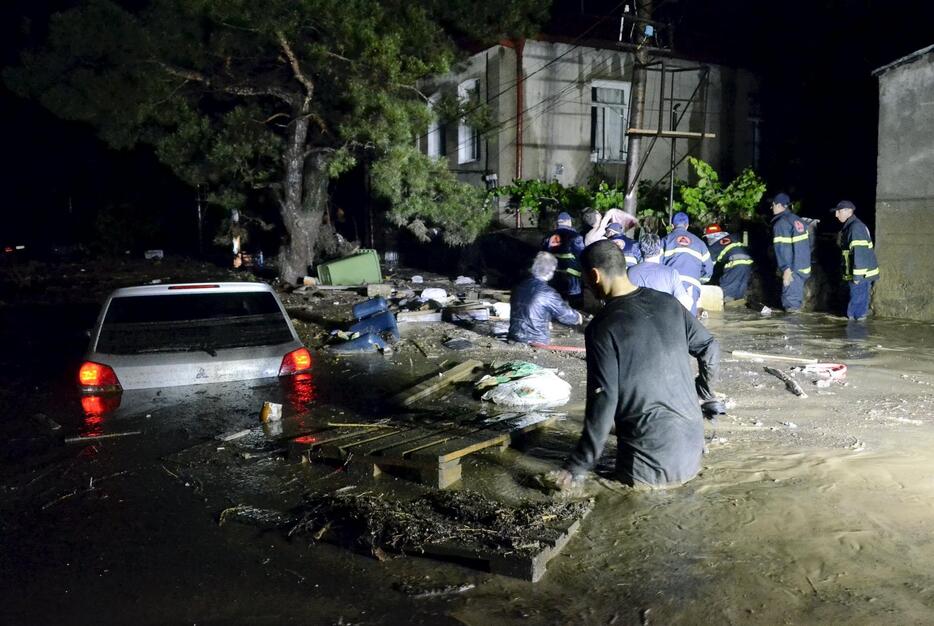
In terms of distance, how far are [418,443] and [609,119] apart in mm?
17031

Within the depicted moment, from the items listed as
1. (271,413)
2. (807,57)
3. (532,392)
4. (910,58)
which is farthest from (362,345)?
(807,57)

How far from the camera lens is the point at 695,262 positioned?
11734 mm

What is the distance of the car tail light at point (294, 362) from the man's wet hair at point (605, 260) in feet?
12.0

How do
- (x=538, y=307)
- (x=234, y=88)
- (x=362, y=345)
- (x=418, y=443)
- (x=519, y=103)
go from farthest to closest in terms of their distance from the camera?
(x=519, y=103), (x=234, y=88), (x=362, y=345), (x=538, y=307), (x=418, y=443)

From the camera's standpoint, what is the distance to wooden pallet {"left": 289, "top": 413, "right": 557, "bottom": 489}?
223 inches

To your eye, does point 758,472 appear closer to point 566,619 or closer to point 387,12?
point 566,619

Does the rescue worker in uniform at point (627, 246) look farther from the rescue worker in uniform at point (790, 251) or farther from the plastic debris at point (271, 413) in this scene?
the plastic debris at point (271, 413)

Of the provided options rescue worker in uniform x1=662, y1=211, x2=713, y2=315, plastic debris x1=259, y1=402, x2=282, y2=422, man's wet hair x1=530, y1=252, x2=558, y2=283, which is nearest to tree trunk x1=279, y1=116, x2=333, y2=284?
rescue worker in uniform x1=662, y1=211, x2=713, y2=315

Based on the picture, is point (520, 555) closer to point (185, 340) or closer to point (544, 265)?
point (185, 340)

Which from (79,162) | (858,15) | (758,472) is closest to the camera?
(758,472)

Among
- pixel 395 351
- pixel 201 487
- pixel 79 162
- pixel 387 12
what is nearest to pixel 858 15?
pixel 387 12

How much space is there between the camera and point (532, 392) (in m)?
7.80

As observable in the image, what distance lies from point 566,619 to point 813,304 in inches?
486

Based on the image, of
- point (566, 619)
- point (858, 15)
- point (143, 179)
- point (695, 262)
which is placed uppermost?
point (858, 15)
